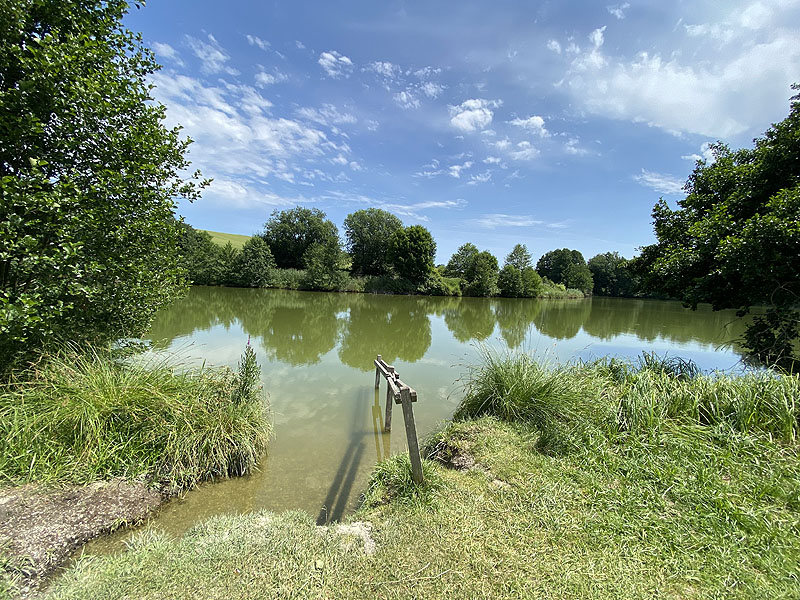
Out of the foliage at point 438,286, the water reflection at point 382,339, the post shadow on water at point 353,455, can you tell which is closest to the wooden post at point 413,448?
the post shadow on water at point 353,455

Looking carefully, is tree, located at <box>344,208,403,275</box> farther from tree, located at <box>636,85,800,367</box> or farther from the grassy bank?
the grassy bank

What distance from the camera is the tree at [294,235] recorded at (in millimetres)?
39000

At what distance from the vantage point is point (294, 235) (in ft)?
129

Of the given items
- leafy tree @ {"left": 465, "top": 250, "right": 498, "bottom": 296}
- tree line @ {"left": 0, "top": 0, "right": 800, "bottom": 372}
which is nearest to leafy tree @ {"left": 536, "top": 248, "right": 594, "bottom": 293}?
leafy tree @ {"left": 465, "top": 250, "right": 498, "bottom": 296}

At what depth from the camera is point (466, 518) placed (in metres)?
2.49

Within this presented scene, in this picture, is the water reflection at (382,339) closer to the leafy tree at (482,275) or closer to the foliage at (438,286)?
the foliage at (438,286)

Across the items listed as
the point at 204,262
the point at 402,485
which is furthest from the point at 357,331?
the point at 204,262

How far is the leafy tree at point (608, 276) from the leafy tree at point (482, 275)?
29766 millimetres

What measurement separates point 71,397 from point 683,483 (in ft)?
18.4

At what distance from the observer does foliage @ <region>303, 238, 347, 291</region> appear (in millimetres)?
33344

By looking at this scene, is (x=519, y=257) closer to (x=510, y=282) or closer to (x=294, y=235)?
(x=510, y=282)

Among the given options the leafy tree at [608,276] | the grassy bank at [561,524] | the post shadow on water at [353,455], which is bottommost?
the post shadow on water at [353,455]

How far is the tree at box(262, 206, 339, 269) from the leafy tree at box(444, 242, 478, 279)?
1503cm

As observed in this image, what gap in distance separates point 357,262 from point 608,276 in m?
43.7
